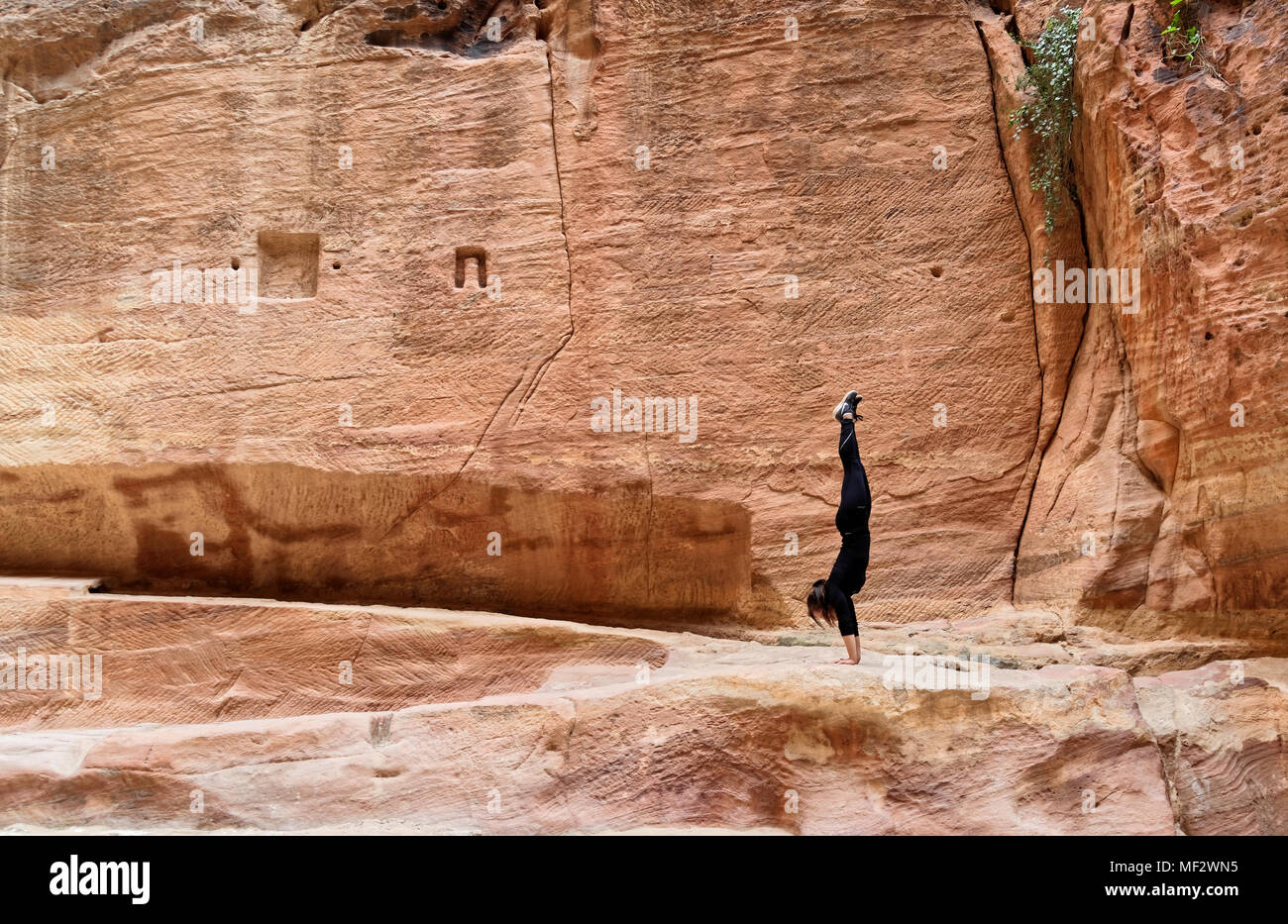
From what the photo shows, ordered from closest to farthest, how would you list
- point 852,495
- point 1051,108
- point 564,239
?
point 852,495 → point 1051,108 → point 564,239

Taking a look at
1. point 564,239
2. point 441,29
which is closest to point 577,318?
point 564,239

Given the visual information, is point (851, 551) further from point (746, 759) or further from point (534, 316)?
point (534, 316)

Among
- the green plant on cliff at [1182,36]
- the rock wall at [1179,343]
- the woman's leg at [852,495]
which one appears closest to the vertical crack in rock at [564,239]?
the woman's leg at [852,495]

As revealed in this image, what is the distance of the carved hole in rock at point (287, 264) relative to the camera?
8.85m

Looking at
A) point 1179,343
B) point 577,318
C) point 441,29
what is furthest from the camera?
point 441,29

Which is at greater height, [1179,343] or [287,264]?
[287,264]

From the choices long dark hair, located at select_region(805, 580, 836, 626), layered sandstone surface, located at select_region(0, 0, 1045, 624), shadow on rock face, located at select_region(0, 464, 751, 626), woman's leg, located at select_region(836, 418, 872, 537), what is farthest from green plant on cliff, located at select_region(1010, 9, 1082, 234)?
long dark hair, located at select_region(805, 580, 836, 626)

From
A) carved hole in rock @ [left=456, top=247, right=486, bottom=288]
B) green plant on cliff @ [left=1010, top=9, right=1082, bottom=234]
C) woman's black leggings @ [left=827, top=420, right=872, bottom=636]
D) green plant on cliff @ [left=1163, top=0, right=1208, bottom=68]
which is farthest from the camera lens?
carved hole in rock @ [left=456, top=247, right=486, bottom=288]

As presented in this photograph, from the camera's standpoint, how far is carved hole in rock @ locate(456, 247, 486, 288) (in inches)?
343

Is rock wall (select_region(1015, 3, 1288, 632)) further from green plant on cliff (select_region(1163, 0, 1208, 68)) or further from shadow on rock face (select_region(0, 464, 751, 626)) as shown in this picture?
shadow on rock face (select_region(0, 464, 751, 626))

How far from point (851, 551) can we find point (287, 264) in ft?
15.2

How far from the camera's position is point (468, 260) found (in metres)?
8.73

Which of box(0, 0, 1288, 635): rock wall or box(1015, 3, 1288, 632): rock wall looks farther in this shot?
box(0, 0, 1288, 635): rock wall

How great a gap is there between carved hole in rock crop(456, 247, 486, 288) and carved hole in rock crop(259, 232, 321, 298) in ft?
3.30
